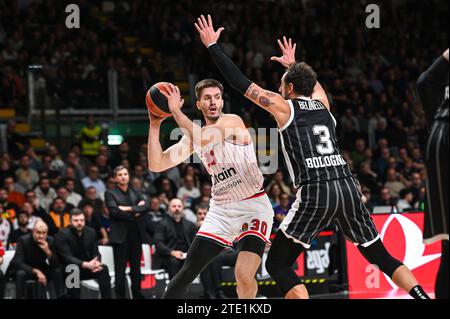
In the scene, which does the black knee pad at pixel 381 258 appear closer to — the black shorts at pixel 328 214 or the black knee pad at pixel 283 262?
the black shorts at pixel 328 214

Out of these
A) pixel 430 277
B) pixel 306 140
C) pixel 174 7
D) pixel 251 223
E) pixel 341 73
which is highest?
pixel 174 7

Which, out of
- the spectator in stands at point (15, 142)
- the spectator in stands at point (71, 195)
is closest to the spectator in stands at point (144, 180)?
the spectator in stands at point (71, 195)

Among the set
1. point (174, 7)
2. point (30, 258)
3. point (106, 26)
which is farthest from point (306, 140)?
point (174, 7)

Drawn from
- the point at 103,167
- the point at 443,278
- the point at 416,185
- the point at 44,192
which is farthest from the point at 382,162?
the point at 443,278

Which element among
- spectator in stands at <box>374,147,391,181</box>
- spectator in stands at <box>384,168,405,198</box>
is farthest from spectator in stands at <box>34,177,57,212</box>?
spectator in stands at <box>374,147,391,181</box>

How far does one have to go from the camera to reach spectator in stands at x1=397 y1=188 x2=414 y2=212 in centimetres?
1490

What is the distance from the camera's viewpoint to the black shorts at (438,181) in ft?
16.8

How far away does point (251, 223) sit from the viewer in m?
6.96

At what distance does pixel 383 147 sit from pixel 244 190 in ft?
32.9

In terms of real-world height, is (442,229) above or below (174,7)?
below

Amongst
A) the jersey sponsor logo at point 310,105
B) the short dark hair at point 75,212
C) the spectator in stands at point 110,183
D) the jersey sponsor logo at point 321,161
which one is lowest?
the short dark hair at point 75,212

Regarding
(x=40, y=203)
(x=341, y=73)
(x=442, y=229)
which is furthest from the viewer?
(x=341, y=73)

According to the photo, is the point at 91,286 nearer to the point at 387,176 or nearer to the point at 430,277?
the point at 430,277

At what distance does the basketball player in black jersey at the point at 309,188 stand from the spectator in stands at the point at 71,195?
7392 millimetres
